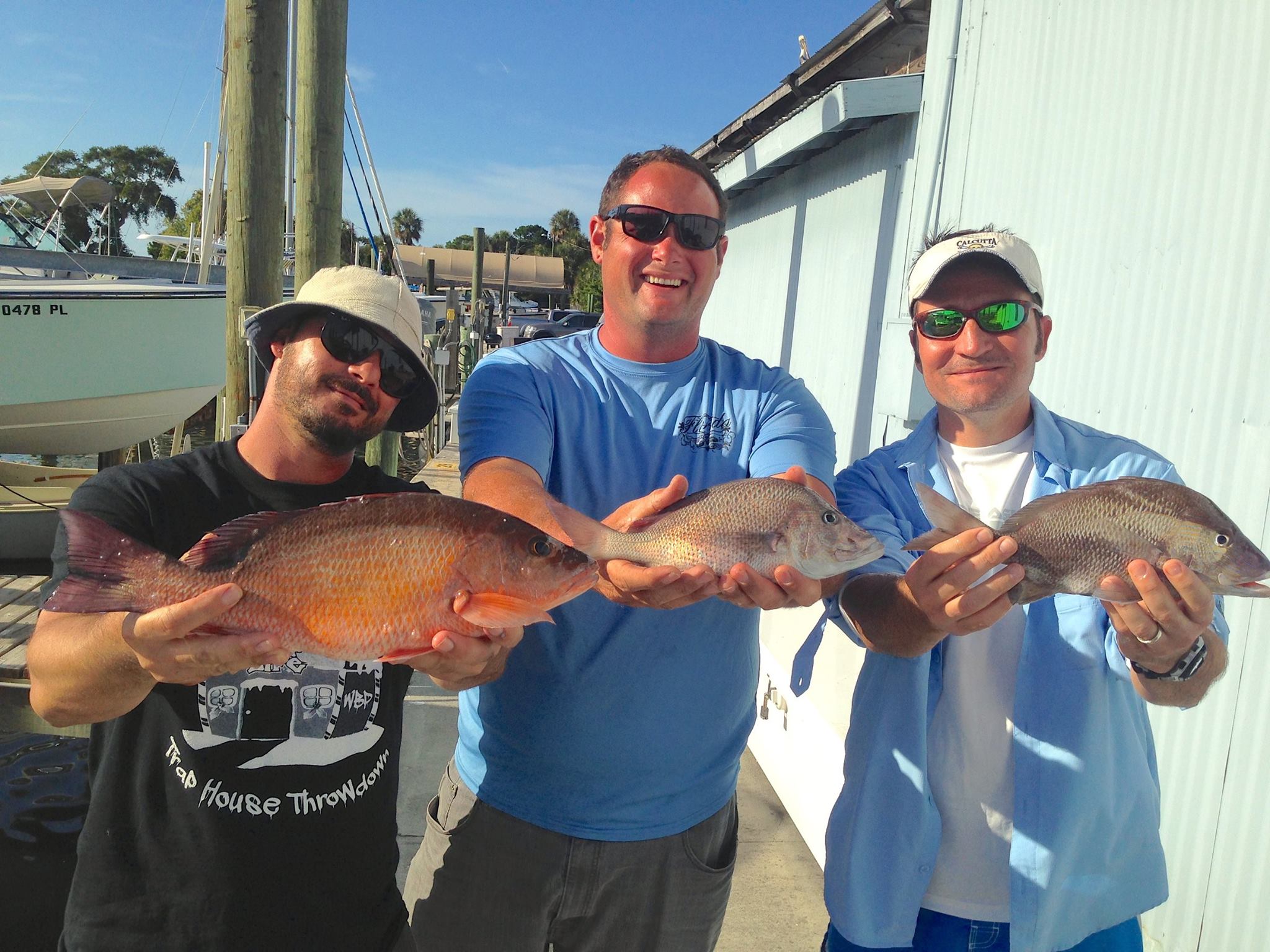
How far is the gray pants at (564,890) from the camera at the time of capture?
7.48 ft

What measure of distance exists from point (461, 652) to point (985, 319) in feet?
5.02

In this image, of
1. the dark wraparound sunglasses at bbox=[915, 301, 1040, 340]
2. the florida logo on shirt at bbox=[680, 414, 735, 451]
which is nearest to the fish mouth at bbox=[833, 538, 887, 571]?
the florida logo on shirt at bbox=[680, 414, 735, 451]

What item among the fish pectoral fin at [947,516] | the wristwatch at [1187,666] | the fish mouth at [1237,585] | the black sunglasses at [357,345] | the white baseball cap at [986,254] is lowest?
the wristwatch at [1187,666]

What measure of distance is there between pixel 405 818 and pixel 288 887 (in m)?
2.41

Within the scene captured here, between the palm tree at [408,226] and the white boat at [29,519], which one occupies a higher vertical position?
the palm tree at [408,226]

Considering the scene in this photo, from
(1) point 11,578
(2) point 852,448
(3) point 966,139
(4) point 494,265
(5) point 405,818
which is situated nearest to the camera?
(5) point 405,818

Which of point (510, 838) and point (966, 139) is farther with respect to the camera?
point (966, 139)

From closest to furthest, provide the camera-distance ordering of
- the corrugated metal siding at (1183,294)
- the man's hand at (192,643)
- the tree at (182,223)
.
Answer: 1. the man's hand at (192,643)
2. the corrugated metal siding at (1183,294)
3. the tree at (182,223)

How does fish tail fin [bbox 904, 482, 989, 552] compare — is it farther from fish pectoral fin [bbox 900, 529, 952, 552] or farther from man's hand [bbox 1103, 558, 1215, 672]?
man's hand [bbox 1103, 558, 1215, 672]

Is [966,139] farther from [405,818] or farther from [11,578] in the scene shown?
[11,578]

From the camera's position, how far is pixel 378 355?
7.45ft

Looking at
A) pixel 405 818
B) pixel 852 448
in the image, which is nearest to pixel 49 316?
pixel 405 818

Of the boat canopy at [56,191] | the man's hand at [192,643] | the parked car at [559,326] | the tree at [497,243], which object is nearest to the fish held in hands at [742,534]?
the man's hand at [192,643]

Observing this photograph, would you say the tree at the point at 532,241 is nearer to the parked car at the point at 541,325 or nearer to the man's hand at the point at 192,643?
the parked car at the point at 541,325
